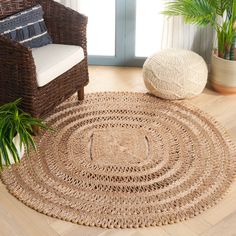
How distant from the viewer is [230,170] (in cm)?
251

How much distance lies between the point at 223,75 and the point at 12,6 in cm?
153

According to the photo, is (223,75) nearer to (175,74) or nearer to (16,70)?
(175,74)

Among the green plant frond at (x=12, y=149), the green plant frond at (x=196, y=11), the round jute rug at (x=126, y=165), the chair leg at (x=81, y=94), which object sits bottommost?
the round jute rug at (x=126, y=165)

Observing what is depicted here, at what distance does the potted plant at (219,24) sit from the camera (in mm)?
3010

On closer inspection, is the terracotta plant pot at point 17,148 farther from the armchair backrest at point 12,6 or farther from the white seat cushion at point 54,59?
the armchair backrest at point 12,6

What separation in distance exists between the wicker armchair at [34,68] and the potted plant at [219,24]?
2.20 ft

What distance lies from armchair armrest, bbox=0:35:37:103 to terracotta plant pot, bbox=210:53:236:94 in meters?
1.34

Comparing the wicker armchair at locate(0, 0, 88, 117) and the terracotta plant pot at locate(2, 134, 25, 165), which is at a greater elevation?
the wicker armchair at locate(0, 0, 88, 117)

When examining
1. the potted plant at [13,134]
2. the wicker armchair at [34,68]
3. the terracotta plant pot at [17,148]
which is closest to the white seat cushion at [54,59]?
the wicker armchair at [34,68]

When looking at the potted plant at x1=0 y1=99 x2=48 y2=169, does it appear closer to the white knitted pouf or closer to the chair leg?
the chair leg

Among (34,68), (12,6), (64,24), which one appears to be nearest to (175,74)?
(64,24)

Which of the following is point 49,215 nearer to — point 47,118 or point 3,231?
point 3,231

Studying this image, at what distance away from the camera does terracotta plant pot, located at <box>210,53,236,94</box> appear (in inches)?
123

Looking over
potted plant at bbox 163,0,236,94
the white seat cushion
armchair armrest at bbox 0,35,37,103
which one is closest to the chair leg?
the white seat cushion
